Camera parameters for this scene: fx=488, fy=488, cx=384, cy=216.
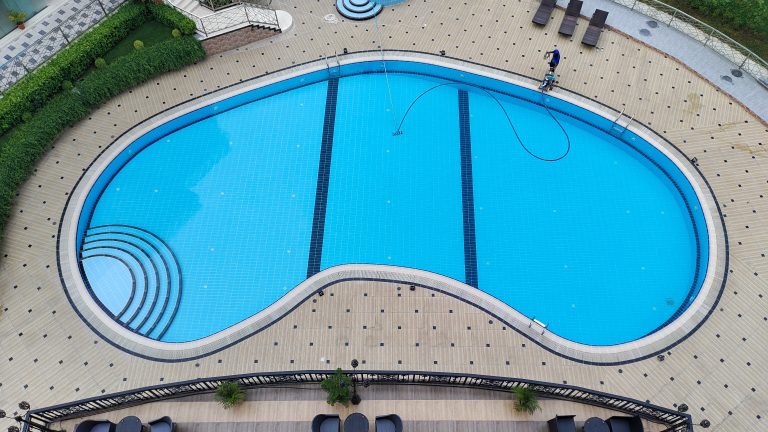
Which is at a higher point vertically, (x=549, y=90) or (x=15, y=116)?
(x=549, y=90)

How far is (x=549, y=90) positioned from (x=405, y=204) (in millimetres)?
8051

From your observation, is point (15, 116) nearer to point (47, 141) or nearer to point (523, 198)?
point (47, 141)

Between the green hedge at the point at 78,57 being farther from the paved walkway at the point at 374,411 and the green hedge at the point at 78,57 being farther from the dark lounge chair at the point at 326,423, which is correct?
the dark lounge chair at the point at 326,423

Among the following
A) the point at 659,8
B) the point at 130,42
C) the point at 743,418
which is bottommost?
the point at 743,418

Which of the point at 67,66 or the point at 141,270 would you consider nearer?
the point at 141,270

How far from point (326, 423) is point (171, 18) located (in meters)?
19.4

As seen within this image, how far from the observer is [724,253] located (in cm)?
1659

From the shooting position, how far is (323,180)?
19125 mm

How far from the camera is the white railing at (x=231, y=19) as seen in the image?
22.0 m

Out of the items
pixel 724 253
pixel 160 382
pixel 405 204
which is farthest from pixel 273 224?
pixel 724 253

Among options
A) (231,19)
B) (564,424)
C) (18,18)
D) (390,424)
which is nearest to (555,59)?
Answer: (231,19)

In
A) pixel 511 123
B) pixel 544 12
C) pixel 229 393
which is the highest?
pixel 544 12

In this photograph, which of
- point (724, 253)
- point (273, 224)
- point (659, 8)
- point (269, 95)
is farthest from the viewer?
point (659, 8)

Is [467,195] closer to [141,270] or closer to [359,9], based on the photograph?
[359,9]
